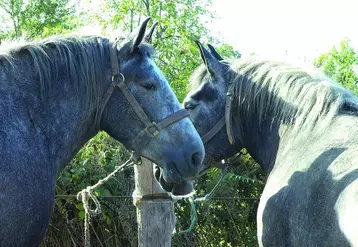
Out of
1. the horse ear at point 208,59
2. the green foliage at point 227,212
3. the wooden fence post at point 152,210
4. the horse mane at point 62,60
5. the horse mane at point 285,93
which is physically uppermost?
the horse mane at point 62,60

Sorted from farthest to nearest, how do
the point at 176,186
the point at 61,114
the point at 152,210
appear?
the point at 152,210, the point at 176,186, the point at 61,114

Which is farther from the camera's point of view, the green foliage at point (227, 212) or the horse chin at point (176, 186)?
the green foliage at point (227, 212)

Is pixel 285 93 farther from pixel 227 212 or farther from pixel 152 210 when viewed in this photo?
pixel 227 212

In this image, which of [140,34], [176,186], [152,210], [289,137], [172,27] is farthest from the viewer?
[172,27]

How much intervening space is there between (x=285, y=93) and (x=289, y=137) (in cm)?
33

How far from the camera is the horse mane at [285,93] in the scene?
149 inches

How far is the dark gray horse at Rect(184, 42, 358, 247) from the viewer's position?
312 cm

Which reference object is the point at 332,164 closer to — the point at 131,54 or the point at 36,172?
the point at 131,54

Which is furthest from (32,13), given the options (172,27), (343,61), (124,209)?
(124,209)

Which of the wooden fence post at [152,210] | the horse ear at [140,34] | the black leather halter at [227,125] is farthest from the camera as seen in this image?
the wooden fence post at [152,210]

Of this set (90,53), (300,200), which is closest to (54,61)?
(90,53)

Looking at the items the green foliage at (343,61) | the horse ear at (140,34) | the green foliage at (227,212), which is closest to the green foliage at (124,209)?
the green foliage at (227,212)

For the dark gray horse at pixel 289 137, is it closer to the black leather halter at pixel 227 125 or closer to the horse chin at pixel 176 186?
the black leather halter at pixel 227 125

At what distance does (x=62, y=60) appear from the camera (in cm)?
345
